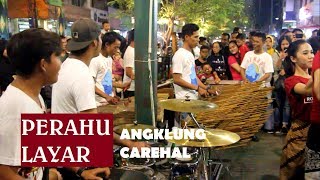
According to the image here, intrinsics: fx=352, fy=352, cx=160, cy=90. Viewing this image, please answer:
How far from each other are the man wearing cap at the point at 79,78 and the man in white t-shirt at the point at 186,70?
6.90 feet

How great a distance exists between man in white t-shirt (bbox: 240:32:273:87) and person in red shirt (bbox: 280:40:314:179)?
2516mm

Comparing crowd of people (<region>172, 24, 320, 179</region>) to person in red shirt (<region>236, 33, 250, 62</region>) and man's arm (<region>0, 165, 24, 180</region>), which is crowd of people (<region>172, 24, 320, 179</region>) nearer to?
person in red shirt (<region>236, 33, 250, 62</region>)

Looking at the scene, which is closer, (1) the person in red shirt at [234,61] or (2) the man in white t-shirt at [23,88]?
(2) the man in white t-shirt at [23,88]

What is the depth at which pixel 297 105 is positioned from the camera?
3.66 metres

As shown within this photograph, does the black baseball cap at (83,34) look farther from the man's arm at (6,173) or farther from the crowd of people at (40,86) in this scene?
the man's arm at (6,173)

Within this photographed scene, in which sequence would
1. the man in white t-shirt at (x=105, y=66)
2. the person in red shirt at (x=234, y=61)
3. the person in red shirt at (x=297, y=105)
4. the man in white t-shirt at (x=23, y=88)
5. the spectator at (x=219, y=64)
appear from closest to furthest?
the man in white t-shirt at (x=23, y=88) → the person in red shirt at (x=297, y=105) → the man in white t-shirt at (x=105, y=66) → the person in red shirt at (x=234, y=61) → the spectator at (x=219, y=64)

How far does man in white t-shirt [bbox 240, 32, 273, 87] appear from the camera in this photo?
648cm

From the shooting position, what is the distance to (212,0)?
15703mm

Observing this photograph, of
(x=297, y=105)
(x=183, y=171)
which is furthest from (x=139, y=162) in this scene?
A: (x=297, y=105)

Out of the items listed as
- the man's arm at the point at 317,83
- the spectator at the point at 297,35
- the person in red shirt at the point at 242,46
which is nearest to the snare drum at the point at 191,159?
the man's arm at the point at 317,83

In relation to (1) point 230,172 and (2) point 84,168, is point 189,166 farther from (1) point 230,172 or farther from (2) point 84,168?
(1) point 230,172

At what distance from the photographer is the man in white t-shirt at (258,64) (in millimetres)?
6480

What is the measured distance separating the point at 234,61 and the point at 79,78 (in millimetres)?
5353

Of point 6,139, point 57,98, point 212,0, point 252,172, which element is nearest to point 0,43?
point 57,98
